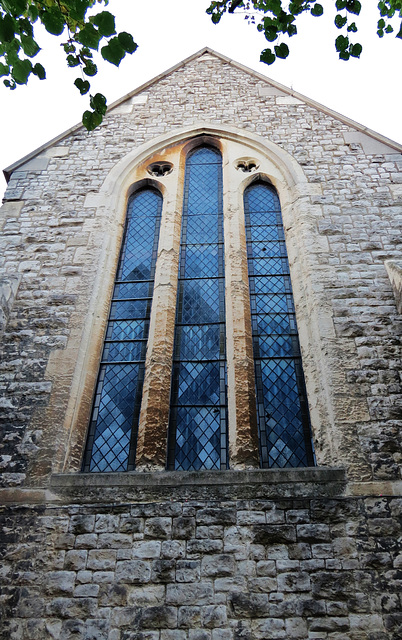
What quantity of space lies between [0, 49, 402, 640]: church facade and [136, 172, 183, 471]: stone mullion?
0.08 ft

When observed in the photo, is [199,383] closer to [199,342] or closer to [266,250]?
[199,342]

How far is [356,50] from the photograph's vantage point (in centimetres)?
424

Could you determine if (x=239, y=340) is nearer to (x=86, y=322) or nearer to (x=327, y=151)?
(x=86, y=322)

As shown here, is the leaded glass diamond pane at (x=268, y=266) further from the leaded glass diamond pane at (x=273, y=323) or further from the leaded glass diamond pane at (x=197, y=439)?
the leaded glass diamond pane at (x=197, y=439)

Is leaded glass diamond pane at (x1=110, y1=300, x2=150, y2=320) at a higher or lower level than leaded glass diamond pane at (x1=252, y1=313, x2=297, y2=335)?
higher

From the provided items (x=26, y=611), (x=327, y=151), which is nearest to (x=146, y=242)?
(x=327, y=151)

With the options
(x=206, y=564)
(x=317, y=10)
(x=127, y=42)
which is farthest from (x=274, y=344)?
(x=127, y=42)

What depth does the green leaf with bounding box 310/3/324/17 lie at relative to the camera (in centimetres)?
430

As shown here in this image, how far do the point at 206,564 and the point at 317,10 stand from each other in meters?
4.39

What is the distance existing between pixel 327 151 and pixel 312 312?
295 cm

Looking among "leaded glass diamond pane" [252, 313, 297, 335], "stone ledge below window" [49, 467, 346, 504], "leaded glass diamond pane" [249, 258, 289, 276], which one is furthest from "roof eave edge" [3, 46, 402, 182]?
"stone ledge below window" [49, 467, 346, 504]

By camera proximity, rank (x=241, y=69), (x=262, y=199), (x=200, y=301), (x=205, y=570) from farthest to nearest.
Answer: (x=241, y=69) → (x=262, y=199) → (x=200, y=301) → (x=205, y=570)

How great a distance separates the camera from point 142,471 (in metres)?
4.48

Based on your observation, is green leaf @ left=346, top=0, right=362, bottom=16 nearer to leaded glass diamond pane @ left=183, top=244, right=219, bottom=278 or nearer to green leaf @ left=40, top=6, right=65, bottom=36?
green leaf @ left=40, top=6, right=65, bottom=36
